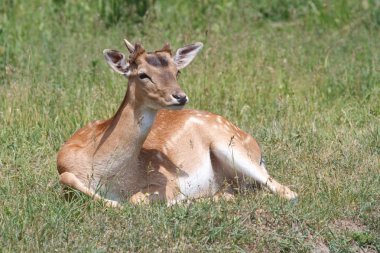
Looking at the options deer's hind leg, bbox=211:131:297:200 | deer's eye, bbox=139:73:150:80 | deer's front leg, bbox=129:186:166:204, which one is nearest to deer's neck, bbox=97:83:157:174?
deer's eye, bbox=139:73:150:80

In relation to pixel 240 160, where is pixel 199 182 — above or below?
below

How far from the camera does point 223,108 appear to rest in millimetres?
10883

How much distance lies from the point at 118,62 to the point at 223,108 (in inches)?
101

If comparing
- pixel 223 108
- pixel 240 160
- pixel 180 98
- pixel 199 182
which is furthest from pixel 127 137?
pixel 223 108

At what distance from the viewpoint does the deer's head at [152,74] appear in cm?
812

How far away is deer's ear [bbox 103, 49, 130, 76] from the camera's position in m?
8.48

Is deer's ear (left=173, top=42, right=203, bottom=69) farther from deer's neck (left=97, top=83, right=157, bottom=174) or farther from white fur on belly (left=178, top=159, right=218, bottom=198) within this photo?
white fur on belly (left=178, top=159, right=218, bottom=198)

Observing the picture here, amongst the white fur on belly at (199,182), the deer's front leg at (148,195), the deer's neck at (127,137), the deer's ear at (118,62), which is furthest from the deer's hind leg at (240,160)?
the deer's ear at (118,62)

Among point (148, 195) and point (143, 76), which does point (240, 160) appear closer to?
point (148, 195)

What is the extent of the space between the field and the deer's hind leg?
0.24 meters

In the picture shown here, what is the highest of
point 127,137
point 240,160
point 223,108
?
point 127,137

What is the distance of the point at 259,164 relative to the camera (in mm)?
9039

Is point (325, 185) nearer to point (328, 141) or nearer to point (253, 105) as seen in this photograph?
point (328, 141)

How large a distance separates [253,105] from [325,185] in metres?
2.60
